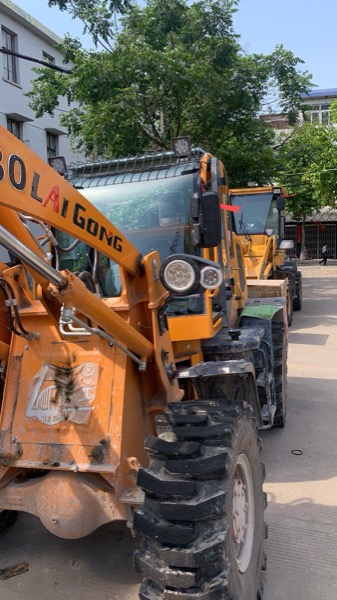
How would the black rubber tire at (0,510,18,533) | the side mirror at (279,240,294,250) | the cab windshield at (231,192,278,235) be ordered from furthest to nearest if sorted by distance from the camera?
the side mirror at (279,240,294,250), the cab windshield at (231,192,278,235), the black rubber tire at (0,510,18,533)

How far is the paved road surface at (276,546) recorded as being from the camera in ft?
10.2

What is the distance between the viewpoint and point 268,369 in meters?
4.70

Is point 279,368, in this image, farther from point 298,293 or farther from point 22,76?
point 22,76

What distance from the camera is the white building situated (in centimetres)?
1871

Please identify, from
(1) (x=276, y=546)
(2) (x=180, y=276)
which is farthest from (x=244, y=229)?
(2) (x=180, y=276)

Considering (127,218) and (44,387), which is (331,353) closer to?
(127,218)

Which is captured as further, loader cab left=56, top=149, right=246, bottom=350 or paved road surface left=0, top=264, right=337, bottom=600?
loader cab left=56, top=149, right=246, bottom=350

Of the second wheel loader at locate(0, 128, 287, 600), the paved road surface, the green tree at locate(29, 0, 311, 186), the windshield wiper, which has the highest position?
the green tree at locate(29, 0, 311, 186)

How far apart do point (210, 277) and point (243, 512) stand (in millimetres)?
1254

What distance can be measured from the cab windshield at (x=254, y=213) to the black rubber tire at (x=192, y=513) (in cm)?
994

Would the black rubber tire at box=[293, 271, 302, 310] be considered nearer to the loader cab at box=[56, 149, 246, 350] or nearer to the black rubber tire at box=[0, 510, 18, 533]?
the loader cab at box=[56, 149, 246, 350]

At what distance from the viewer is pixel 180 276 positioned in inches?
115

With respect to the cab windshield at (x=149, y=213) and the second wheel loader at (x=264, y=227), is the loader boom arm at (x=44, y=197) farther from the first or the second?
the second wheel loader at (x=264, y=227)

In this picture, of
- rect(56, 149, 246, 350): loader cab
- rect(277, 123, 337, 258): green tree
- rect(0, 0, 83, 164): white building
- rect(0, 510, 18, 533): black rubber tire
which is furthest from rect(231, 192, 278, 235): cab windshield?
rect(277, 123, 337, 258): green tree
